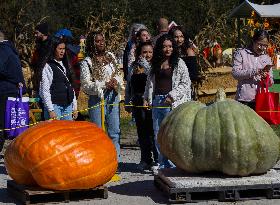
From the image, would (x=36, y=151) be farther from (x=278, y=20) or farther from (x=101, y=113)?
(x=278, y=20)

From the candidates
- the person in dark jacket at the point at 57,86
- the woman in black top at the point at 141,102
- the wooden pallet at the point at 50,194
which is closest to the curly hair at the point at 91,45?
the person in dark jacket at the point at 57,86

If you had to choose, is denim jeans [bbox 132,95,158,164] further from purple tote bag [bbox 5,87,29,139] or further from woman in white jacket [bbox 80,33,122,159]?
purple tote bag [bbox 5,87,29,139]

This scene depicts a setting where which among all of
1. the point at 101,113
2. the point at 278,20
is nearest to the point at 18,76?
the point at 101,113

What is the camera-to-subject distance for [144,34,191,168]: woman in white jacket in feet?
29.9

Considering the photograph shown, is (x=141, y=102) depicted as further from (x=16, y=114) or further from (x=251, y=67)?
(x=16, y=114)

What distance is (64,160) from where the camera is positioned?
7.62 metres

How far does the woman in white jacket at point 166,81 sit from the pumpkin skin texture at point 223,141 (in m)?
1.19

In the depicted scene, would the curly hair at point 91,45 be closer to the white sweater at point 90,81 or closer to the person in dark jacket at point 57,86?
the white sweater at point 90,81

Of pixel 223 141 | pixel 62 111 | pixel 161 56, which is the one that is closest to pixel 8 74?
pixel 62 111

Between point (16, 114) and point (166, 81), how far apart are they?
2.69m

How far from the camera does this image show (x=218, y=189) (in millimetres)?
7555

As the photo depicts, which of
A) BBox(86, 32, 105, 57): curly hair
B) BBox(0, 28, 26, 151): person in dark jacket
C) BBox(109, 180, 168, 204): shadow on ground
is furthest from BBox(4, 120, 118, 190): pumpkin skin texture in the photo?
BBox(0, 28, 26, 151): person in dark jacket

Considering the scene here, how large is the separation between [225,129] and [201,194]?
713 mm

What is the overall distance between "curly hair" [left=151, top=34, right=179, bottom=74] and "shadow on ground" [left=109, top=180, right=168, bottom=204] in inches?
54.0
